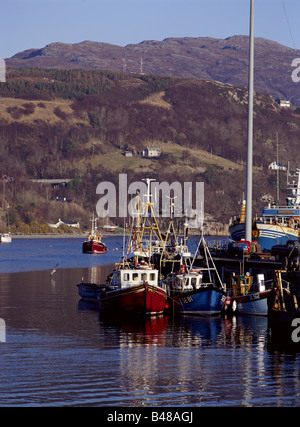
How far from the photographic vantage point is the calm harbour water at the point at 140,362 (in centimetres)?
3553

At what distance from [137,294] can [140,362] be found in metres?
19.2

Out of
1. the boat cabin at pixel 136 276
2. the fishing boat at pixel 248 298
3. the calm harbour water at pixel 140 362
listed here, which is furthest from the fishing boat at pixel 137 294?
the fishing boat at pixel 248 298

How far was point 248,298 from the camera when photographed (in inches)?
2480

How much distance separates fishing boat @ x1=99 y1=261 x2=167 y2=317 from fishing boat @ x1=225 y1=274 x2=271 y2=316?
19.0 ft

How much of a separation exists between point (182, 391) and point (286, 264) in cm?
3162

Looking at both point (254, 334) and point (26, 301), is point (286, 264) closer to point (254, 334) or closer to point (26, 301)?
point (254, 334)

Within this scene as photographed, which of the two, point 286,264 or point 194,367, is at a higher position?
point 286,264

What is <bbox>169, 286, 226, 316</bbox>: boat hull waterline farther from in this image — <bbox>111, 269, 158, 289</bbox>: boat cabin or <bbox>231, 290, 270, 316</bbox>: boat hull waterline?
<bbox>111, 269, 158, 289</bbox>: boat cabin
